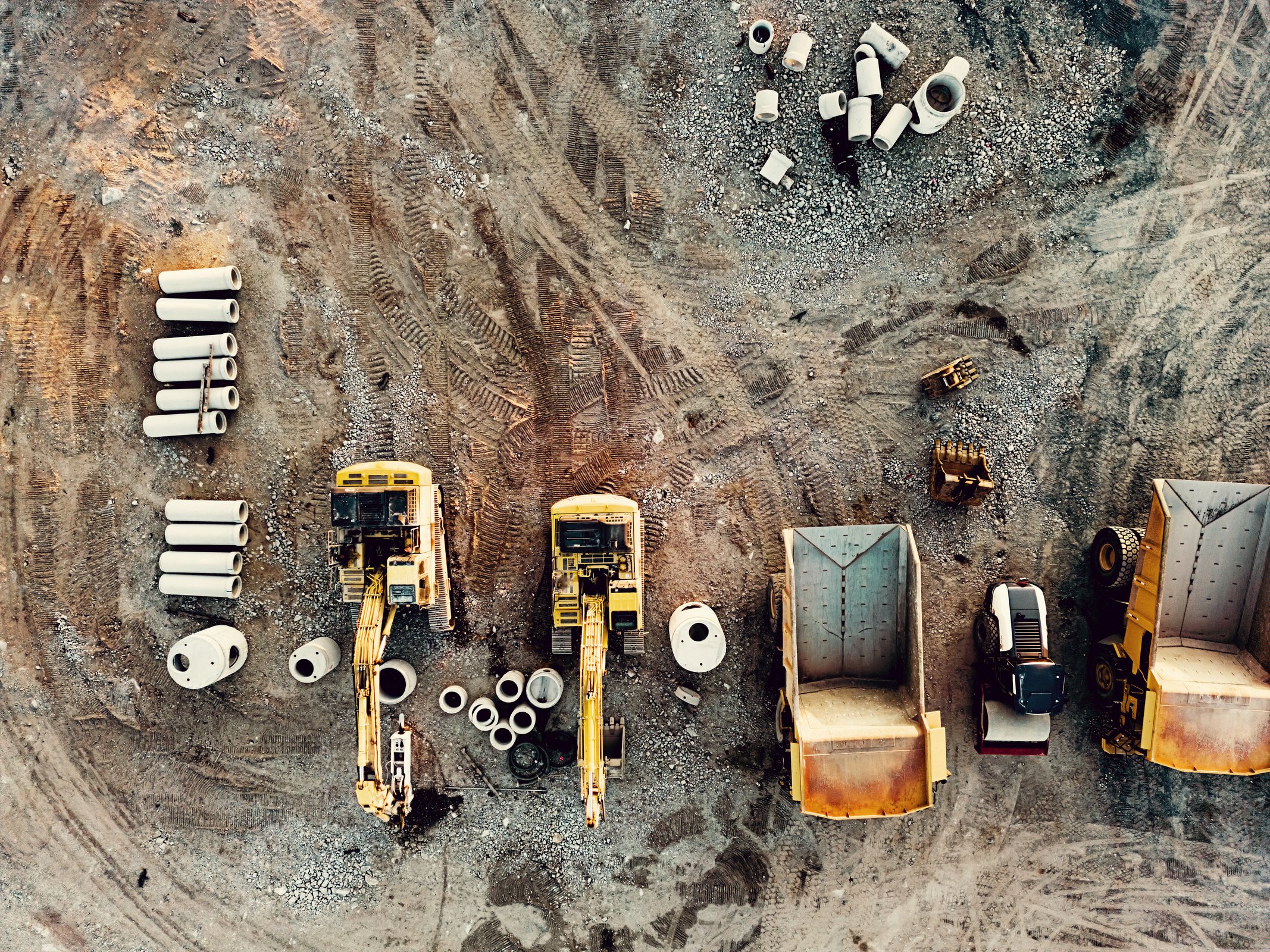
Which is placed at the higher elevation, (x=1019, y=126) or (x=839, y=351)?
(x=1019, y=126)

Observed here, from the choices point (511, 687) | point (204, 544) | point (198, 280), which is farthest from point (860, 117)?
point (204, 544)

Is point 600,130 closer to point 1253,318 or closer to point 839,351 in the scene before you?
point 839,351

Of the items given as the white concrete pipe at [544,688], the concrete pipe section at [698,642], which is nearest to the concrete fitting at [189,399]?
the white concrete pipe at [544,688]

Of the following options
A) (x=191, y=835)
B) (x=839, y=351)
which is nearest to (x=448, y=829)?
(x=191, y=835)

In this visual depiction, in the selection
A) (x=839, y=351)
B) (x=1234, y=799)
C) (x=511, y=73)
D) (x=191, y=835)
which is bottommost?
(x=191, y=835)

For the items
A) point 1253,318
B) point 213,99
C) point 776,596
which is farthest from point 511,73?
point 1253,318

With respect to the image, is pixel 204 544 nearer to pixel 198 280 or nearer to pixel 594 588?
pixel 198 280

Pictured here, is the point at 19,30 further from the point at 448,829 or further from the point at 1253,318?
the point at 1253,318
